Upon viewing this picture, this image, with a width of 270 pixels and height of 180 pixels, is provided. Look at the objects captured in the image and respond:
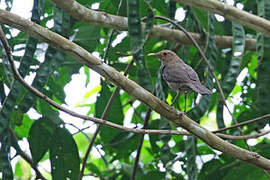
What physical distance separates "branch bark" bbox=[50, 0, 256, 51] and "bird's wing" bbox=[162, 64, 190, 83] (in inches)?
20.6

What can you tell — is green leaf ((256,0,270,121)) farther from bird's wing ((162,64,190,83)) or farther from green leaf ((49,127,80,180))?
green leaf ((49,127,80,180))

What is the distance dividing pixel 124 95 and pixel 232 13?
294cm

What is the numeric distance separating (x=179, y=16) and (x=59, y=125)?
232 centimetres

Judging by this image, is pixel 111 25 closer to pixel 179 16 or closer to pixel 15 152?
pixel 15 152

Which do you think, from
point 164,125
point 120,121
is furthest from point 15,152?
point 164,125

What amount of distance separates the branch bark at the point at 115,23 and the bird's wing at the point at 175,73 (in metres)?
0.52

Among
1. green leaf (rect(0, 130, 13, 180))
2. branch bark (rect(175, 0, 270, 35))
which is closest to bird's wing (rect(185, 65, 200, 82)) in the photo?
branch bark (rect(175, 0, 270, 35))

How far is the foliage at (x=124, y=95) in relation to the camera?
3748 mm

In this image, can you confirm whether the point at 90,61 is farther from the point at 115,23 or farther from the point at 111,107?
the point at 111,107

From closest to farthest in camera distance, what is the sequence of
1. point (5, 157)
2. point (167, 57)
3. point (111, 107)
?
1. point (5, 157)
2. point (111, 107)
3. point (167, 57)

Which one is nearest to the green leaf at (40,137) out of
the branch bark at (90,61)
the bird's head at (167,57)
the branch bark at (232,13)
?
the bird's head at (167,57)

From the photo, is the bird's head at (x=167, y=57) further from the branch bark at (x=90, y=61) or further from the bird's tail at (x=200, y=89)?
the branch bark at (x=90, y=61)

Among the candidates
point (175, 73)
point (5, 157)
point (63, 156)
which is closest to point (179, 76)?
point (175, 73)

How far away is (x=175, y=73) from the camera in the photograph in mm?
4586
